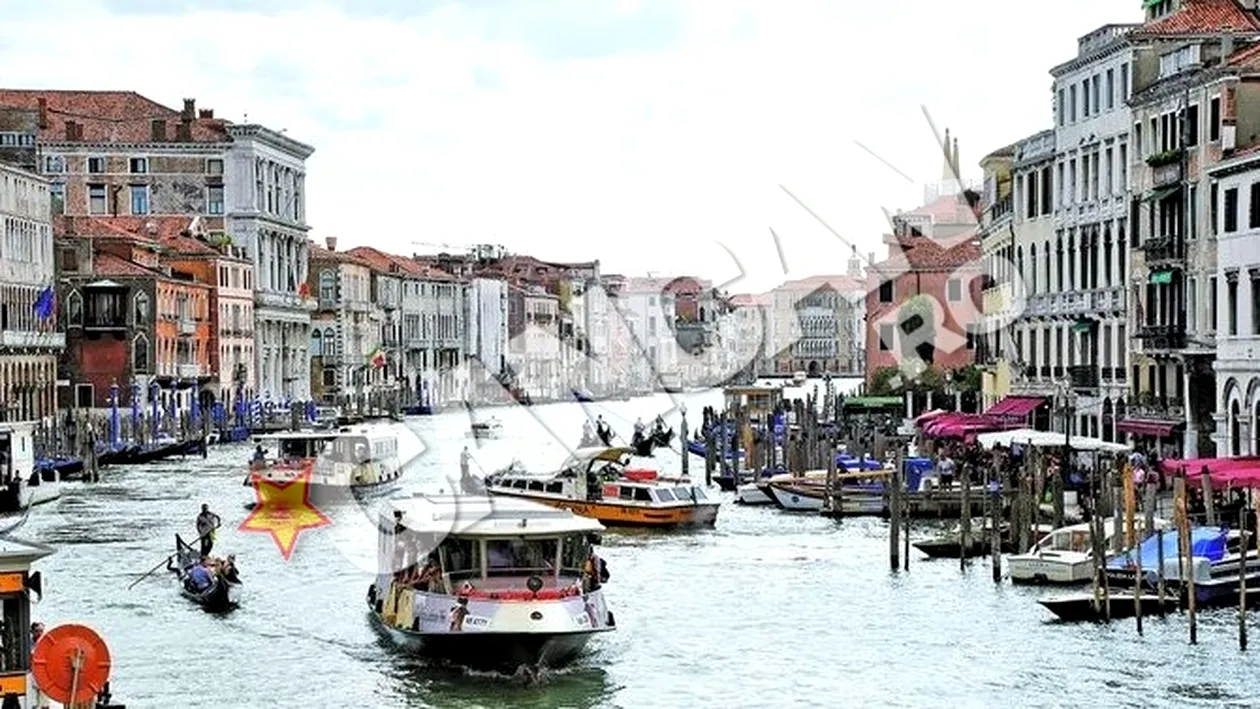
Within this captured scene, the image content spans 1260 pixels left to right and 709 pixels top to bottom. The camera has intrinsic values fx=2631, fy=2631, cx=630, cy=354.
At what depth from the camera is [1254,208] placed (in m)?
27.5

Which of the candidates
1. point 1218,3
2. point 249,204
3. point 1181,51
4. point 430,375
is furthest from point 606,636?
point 430,375

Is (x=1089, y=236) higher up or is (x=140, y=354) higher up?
(x=1089, y=236)

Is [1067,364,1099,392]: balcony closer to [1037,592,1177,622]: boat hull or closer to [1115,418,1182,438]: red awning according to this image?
[1115,418,1182,438]: red awning

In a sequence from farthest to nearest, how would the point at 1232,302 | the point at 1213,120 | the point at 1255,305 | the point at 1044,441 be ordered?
the point at 1044,441
the point at 1213,120
the point at 1232,302
the point at 1255,305

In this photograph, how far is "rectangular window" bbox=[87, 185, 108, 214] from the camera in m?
71.4

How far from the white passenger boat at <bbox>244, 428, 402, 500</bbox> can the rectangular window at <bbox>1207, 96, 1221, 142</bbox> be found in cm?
1372

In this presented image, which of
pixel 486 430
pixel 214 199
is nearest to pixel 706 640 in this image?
pixel 486 430

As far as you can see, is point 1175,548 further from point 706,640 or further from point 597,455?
point 597,455

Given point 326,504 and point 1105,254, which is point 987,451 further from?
point 326,504

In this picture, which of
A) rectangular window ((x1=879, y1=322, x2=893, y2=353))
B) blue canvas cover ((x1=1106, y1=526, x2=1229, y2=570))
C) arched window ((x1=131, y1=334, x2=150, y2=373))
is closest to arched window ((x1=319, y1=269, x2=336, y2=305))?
arched window ((x1=131, y1=334, x2=150, y2=373))

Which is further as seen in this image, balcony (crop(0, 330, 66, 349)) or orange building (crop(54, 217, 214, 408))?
orange building (crop(54, 217, 214, 408))

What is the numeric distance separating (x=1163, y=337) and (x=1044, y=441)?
2.27 meters

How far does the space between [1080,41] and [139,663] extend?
1956 cm

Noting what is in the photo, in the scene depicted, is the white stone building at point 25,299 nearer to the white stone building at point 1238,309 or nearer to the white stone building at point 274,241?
the white stone building at point 274,241
